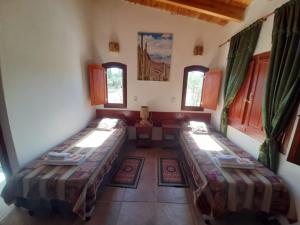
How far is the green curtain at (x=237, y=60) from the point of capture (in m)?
2.23

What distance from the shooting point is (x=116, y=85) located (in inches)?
142

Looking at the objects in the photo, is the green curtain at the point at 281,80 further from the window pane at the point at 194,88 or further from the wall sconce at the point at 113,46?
the wall sconce at the point at 113,46

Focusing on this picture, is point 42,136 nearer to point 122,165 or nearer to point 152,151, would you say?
point 122,165

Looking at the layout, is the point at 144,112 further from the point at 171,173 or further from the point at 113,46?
the point at 113,46

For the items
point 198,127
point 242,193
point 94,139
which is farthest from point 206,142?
point 94,139

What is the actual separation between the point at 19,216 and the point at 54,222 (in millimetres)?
415

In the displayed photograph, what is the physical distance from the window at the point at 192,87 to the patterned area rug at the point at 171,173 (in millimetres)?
1364

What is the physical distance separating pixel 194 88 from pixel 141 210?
275 centimetres

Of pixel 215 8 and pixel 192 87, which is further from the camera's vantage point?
pixel 192 87

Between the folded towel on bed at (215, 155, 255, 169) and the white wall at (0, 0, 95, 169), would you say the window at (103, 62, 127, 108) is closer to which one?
the white wall at (0, 0, 95, 169)

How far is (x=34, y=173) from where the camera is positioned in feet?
5.39

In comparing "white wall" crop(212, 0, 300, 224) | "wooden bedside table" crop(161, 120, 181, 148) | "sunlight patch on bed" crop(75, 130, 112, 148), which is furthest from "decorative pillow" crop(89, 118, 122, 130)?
"white wall" crop(212, 0, 300, 224)

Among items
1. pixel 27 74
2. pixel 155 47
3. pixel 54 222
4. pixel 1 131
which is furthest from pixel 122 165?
pixel 155 47

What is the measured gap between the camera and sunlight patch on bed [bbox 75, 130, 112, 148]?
2.41 meters
